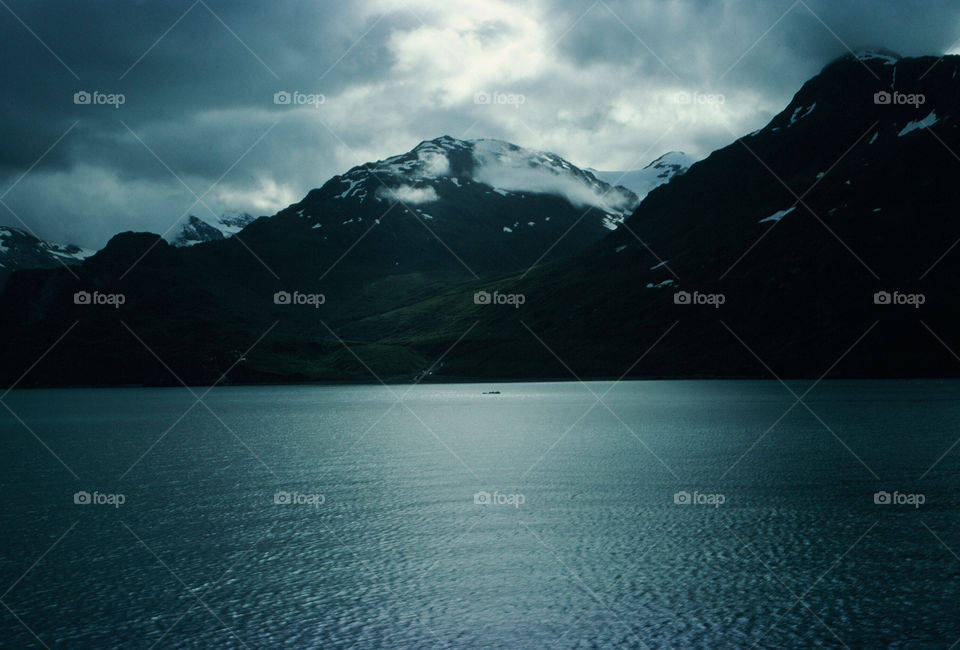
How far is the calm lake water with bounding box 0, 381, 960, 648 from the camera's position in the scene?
28.2m

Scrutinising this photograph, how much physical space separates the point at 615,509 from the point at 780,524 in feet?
37.5

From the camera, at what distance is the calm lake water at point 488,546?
28.2 metres

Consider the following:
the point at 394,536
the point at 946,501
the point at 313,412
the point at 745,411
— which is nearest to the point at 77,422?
the point at 313,412

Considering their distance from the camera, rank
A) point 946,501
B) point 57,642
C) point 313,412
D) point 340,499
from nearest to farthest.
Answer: point 57,642 < point 946,501 < point 340,499 < point 313,412

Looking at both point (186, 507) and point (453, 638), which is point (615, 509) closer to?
point (453, 638)

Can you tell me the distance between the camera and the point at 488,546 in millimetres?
40719

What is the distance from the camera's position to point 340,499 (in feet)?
185

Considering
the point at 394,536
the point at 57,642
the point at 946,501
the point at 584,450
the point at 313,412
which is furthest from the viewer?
the point at 313,412

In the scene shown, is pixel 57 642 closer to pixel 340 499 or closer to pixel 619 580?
pixel 619 580

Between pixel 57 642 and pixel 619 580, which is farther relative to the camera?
pixel 619 580

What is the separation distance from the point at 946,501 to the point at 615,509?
80.7 ft

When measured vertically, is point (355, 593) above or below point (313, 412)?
below

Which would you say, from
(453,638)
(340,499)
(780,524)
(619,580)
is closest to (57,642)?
(453,638)

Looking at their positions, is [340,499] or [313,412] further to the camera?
[313,412]
